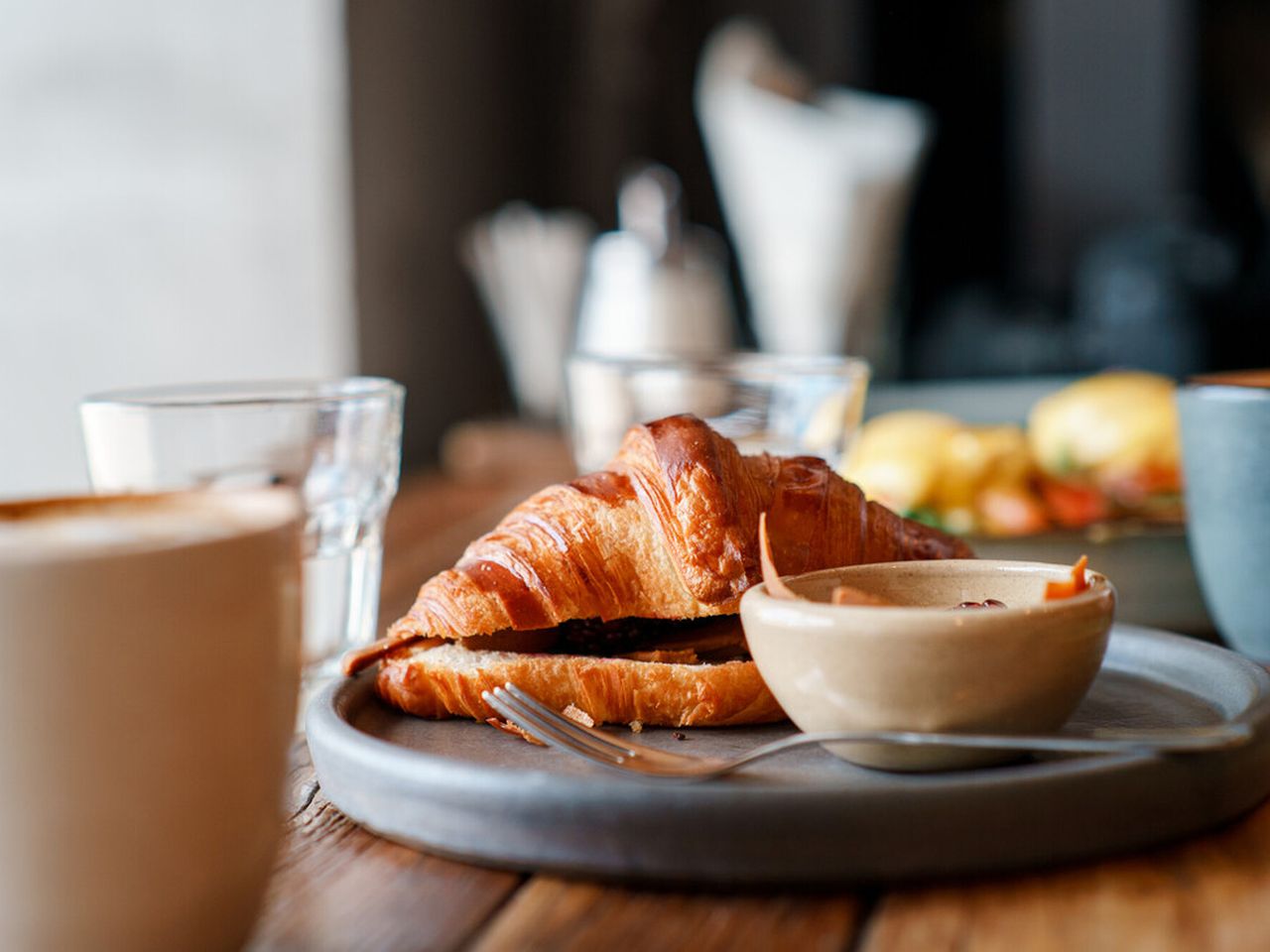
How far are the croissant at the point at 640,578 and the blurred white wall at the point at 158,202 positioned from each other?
1594 mm

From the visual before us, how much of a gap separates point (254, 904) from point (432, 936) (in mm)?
51

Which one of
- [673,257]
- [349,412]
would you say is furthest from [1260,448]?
[673,257]

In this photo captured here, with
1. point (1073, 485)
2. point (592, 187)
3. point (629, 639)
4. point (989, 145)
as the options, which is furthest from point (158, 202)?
point (989, 145)

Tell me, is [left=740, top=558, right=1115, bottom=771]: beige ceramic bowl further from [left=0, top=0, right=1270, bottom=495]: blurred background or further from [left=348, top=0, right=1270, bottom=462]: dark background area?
[left=348, top=0, right=1270, bottom=462]: dark background area

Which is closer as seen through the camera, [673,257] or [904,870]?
[904,870]

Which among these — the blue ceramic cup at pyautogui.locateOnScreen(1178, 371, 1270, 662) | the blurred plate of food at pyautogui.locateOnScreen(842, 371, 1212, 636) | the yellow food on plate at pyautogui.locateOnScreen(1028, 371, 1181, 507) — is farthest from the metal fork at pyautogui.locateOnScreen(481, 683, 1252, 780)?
the yellow food on plate at pyautogui.locateOnScreen(1028, 371, 1181, 507)

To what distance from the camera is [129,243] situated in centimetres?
202

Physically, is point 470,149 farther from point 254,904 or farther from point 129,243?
point 254,904

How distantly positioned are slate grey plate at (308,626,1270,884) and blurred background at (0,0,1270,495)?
5.29 feet

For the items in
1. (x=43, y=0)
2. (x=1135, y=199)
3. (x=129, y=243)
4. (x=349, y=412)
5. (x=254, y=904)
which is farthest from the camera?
(x=1135, y=199)

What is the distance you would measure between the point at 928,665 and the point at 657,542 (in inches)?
6.7

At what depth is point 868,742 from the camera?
45cm

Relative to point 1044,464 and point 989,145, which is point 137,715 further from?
point 989,145

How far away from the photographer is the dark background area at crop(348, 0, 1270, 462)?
10.0 feet
